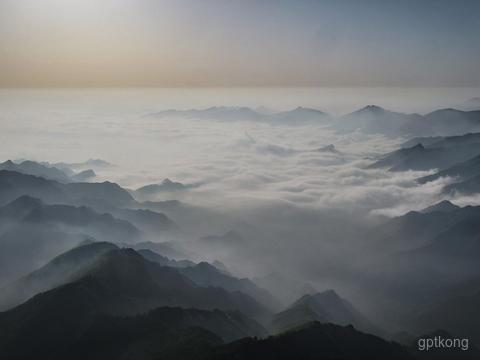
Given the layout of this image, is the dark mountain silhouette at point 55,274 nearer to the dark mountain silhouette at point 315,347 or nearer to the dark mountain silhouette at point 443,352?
the dark mountain silhouette at point 315,347

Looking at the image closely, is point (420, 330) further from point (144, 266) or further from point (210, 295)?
point (144, 266)

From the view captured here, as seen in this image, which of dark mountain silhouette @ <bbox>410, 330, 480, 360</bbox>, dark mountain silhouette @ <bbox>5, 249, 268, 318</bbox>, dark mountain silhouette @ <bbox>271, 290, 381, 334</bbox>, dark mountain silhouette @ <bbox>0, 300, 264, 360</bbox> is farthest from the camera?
dark mountain silhouette @ <bbox>271, 290, 381, 334</bbox>

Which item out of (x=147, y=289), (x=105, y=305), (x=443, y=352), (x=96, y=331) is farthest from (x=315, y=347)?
(x=147, y=289)

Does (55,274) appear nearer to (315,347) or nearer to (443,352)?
(315,347)

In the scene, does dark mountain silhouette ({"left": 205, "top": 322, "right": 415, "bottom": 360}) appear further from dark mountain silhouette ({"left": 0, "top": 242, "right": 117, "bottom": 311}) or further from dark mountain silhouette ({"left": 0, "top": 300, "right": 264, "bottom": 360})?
dark mountain silhouette ({"left": 0, "top": 242, "right": 117, "bottom": 311})

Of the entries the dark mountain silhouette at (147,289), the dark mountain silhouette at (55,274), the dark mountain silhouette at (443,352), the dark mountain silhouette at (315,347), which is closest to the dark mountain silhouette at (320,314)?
the dark mountain silhouette at (147,289)

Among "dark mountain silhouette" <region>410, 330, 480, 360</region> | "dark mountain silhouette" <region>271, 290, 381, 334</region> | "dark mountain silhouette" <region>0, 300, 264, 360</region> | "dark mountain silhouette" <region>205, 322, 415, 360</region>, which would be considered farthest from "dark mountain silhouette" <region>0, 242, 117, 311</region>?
"dark mountain silhouette" <region>410, 330, 480, 360</region>

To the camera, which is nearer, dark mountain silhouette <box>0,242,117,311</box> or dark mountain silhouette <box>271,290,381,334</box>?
dark mountain silhouette <box>0,242,117,311</box>
